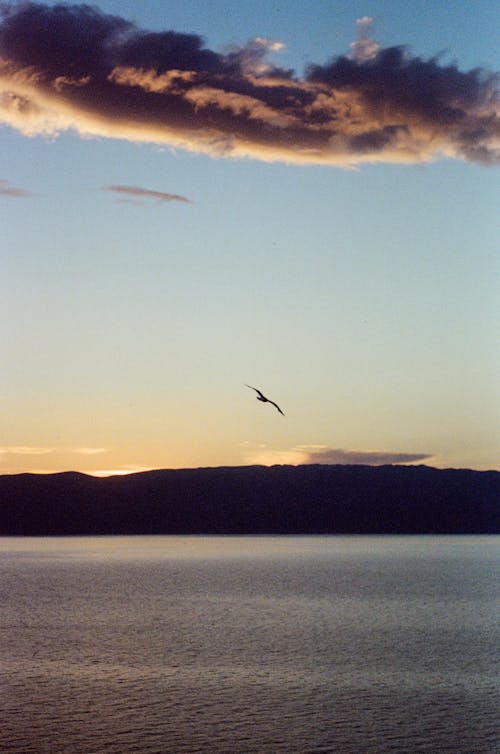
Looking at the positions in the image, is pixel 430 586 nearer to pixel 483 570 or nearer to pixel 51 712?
pixel 483 570

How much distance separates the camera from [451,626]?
67750mm

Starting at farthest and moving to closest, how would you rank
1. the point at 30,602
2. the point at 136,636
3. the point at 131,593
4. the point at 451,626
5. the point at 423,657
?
the point at 131,593
the point at 30,602
the point at 451,626
the point at 136,636
the point at 423,657

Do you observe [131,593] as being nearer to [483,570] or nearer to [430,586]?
[430,586]

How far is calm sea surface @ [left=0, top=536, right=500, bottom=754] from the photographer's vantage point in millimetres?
34688

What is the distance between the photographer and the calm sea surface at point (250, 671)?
3469 cm

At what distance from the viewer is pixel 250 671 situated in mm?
47125

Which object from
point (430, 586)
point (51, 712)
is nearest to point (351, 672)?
point (51, 712)

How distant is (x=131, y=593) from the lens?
98750mm

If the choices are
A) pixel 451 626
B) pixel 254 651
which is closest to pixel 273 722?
pixel 254 651

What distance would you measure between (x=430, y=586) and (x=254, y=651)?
57.1m

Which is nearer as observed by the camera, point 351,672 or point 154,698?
point 154,698

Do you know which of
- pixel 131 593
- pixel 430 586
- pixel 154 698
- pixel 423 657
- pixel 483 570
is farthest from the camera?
pixel 483 570

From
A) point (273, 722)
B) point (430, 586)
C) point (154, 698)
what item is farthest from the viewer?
point (430, 586)

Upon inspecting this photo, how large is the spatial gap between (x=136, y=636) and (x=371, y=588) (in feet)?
151
